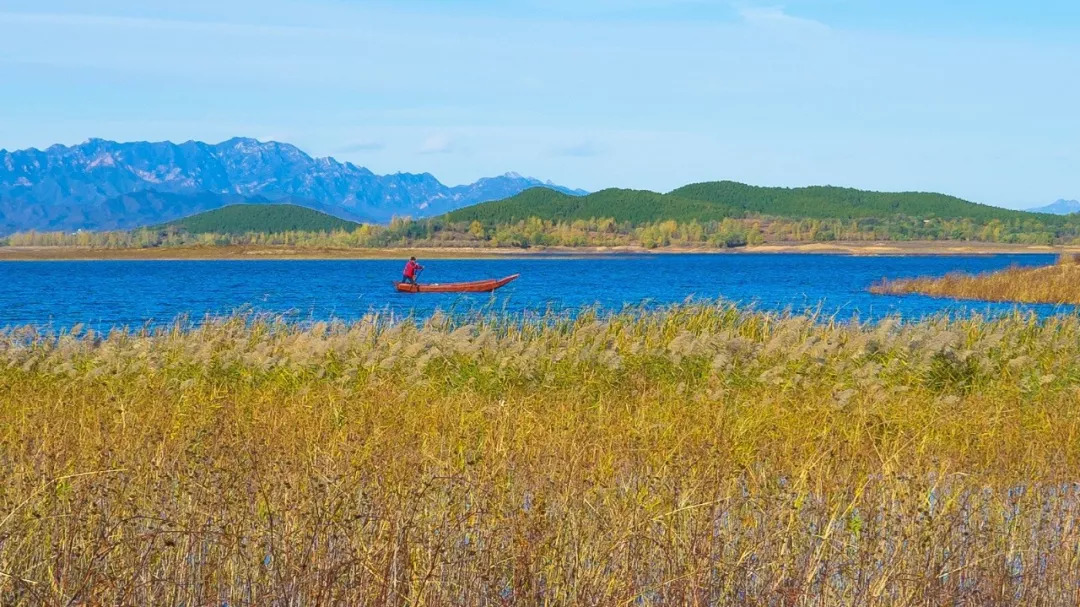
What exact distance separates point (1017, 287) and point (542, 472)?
52914mm

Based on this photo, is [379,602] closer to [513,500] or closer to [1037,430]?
[513,500]

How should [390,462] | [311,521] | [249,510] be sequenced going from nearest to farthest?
[311,521] → [249,510] → [390,462]

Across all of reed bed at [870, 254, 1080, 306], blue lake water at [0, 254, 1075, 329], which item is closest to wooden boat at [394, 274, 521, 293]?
blue lake water at [0, 254, 1075, 329]

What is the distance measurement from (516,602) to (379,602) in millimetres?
745

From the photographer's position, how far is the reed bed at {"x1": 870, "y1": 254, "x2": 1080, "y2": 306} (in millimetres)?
52031

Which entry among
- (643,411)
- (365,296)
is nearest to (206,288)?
(365,296)

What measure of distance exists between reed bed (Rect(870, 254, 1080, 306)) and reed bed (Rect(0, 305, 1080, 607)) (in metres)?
37.5

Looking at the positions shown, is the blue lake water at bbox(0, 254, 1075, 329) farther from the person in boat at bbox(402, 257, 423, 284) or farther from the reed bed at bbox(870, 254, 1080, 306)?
the person in boat at bbox(402, 257, 423, 284)

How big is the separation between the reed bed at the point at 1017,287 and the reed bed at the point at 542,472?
123 feet

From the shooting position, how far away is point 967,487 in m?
8.30

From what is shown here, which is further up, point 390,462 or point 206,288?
point 390,462

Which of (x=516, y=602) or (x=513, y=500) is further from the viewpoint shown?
(x=513, y=500)

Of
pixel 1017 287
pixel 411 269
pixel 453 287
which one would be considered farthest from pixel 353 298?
pixel 1017 287

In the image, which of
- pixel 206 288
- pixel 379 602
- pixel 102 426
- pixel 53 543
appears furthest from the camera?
pixel 206 288
